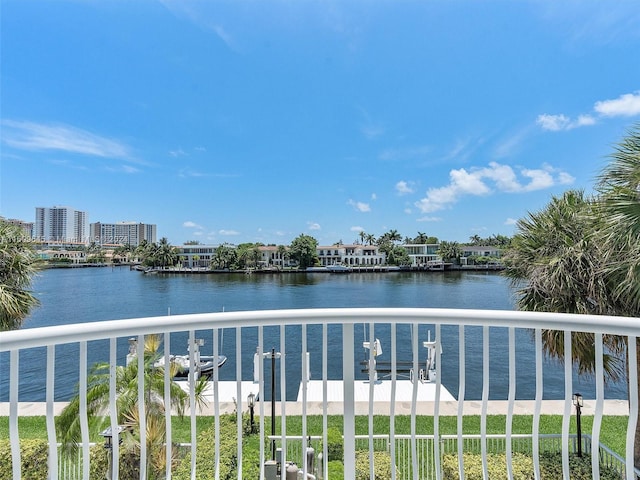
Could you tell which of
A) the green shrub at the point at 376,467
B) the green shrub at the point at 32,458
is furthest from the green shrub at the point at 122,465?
the green shrub at the point at 376,467

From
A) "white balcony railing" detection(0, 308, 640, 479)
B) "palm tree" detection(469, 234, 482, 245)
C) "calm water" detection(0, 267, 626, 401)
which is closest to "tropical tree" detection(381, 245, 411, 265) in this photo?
"calm water" detection(0, 267, 626, 401)

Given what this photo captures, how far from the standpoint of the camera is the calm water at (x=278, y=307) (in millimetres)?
13125

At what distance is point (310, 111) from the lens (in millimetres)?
32906

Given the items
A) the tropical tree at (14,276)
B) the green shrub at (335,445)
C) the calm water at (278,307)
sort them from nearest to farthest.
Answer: the green shrub at (335,445) < the tropical tree at (14,276) < the calm water at (278,307)

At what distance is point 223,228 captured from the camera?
63.9 m

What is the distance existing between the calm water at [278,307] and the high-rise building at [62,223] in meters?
6.16

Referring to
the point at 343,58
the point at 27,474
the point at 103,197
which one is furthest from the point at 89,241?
the point at 27,474

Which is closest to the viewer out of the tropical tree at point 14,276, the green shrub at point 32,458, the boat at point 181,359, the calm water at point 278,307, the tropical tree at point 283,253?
the boat at point 181,359

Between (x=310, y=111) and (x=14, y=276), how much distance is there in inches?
1174

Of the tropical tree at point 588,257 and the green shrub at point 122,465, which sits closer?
the tropical tree at point 588,257

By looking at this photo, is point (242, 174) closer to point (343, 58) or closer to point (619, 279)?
point (343, 58)

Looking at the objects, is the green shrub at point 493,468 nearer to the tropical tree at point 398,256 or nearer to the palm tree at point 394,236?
the tropical tree at point 398,256

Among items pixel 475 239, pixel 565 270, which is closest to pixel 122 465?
pixel 565 270

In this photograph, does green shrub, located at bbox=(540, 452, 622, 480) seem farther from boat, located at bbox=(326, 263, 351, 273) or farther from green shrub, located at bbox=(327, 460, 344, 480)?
boat, located at bbox=(326, 263, 351, 273)
